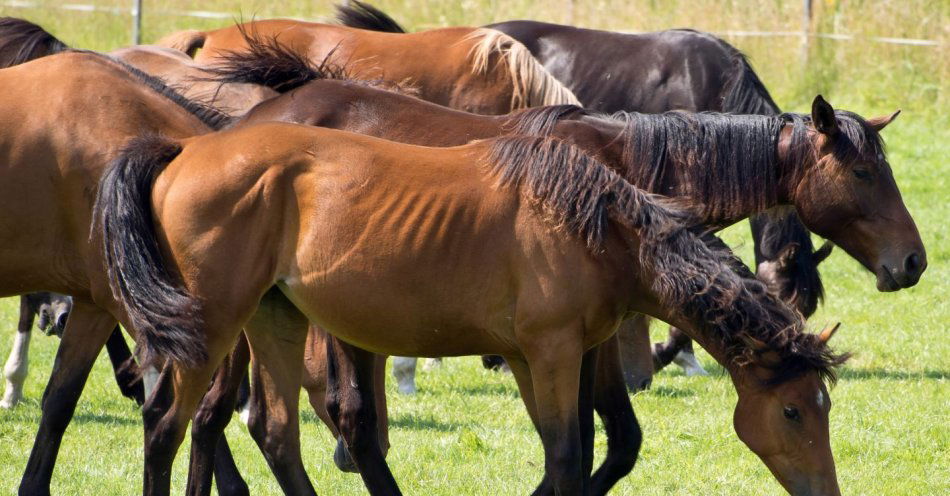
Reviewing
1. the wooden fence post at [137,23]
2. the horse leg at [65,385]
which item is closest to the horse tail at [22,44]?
the horse leg at [65,385]

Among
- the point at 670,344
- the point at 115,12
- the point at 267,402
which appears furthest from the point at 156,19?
the point at 267,402

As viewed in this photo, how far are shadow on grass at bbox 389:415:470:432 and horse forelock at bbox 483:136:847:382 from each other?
2516 millimetres

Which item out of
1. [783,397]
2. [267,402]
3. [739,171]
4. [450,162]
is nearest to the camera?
[783,397]

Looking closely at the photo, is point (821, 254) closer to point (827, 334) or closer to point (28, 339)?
point (827, 334)

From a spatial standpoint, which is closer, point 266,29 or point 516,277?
point 516,277

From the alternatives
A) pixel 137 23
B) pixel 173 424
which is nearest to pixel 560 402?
pixel 173 424

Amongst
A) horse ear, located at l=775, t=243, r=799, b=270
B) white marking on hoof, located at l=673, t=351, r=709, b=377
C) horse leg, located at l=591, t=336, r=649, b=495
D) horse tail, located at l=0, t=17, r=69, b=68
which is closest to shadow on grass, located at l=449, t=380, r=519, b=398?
white marking on hoof, located at l=673, t=351, r=709, b=377

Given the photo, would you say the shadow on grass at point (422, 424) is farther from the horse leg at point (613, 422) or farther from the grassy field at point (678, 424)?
the horse leg at point (613, 422)

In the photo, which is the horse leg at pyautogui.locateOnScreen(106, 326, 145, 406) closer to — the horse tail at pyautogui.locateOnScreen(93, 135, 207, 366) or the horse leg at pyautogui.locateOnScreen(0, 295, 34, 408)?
the horse leg at pyautogui.locateOnScreen(0, 295, 34, 408)

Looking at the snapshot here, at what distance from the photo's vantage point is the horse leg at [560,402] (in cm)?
406

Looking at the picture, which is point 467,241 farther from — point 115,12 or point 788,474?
point 115,12

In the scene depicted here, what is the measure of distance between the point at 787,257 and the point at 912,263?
84.7 inches

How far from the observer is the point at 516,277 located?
409cm

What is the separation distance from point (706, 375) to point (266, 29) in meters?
3.55
